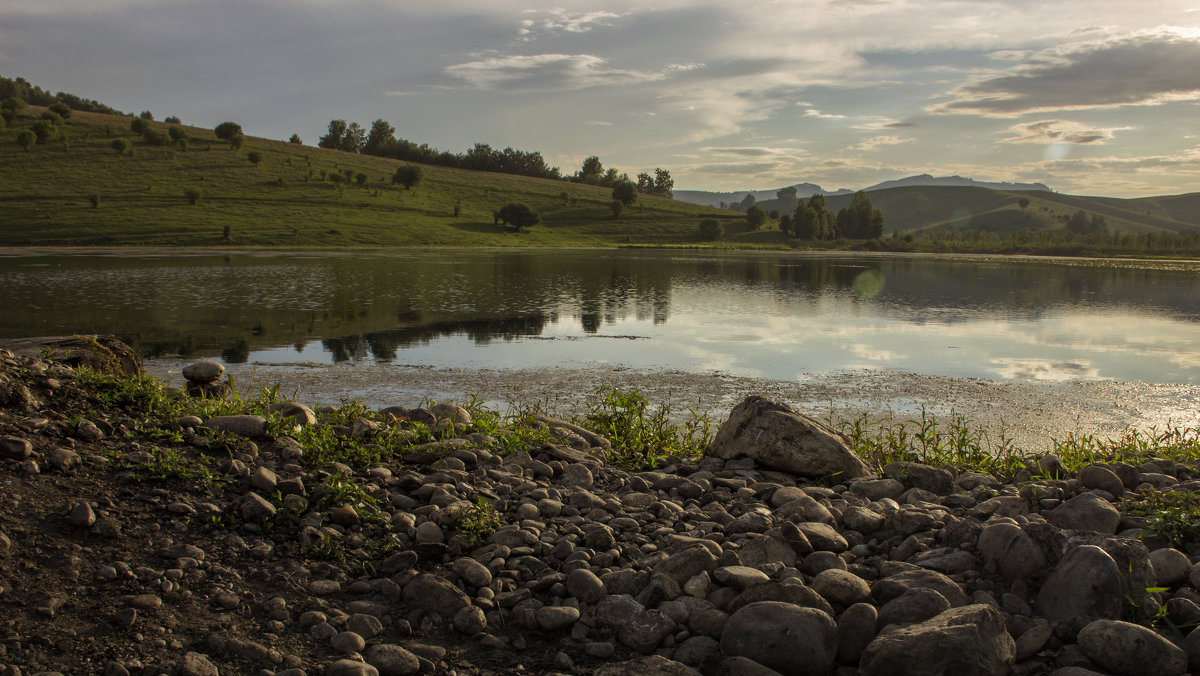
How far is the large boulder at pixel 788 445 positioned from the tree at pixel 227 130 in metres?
114

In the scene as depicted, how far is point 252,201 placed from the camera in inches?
3201

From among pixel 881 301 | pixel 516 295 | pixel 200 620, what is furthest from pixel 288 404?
pixel 881 301

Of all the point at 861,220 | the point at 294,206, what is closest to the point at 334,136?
the point at 294,206

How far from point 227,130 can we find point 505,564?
390 feet

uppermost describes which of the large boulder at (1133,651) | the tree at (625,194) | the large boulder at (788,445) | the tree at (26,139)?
the tree at (625,194)

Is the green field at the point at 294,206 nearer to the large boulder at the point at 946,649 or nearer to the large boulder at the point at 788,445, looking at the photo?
the large boulder at the point at 788,445

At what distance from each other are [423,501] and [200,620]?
209 centimetres

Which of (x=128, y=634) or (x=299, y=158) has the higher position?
(x=299, y=158)

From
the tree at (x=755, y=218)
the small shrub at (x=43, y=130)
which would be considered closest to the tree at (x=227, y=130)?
the small shrub at (x=43, y=130)

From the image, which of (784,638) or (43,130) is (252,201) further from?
(784,638)

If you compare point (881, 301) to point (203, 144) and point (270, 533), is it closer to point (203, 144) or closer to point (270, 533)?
point (270, 533)

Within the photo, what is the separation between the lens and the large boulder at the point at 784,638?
4148 mm

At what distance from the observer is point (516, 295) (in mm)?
30453

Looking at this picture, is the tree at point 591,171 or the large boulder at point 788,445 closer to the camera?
the large boulder at point 788,445
